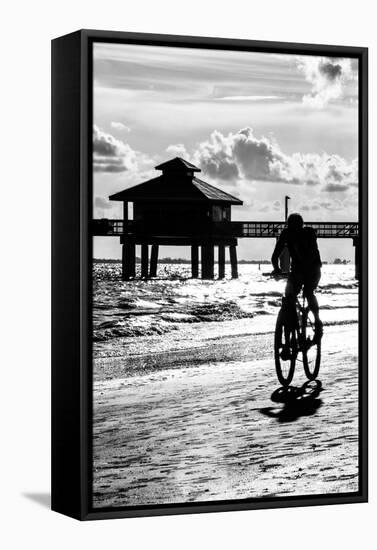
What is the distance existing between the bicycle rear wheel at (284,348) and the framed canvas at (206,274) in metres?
0.01

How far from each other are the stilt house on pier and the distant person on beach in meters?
0.39

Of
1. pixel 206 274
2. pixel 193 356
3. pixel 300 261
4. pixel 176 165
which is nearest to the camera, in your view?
pixel 176 165

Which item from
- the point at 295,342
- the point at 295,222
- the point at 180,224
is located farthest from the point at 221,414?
the point at 295,222

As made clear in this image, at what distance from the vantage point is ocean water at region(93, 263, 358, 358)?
10992 millimetres

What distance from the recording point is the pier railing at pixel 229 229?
11.0 meters

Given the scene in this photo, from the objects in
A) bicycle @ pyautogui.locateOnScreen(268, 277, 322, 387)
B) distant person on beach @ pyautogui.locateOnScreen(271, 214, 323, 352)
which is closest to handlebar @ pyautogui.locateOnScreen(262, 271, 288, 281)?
distant person on beach @ pyautogui.locateOnScreen(271, 214, 323, 352)

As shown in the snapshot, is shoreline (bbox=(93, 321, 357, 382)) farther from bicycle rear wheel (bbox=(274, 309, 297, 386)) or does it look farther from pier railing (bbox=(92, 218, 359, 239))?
pier railing (bbox=(92, 218, 359, 239))

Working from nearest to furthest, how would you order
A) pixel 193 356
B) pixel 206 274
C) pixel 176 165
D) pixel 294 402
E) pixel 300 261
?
1. pixel 176 165
2. pixel 193 356
3. pixel 206 274
4. pixel 294 402
5. pixel 300 261

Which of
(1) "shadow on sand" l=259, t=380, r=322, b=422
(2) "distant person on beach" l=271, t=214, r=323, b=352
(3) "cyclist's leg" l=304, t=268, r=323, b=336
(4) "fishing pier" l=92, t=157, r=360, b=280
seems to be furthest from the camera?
(3) "cyclist's leg" l=304, t=268, r=323, b=336

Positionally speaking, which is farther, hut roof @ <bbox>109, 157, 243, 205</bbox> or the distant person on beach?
the distant person on beach

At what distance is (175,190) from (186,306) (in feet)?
2.65

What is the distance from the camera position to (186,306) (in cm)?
1124

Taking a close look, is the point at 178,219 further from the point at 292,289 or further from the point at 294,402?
the point at 294,402

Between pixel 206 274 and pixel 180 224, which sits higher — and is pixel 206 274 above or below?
below
